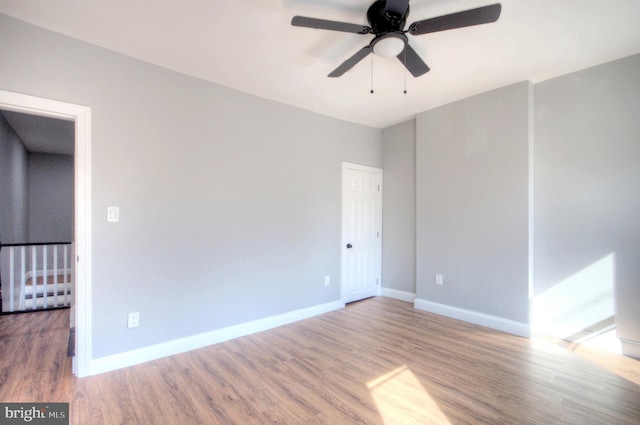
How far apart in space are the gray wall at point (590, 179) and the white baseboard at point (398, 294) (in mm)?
1664

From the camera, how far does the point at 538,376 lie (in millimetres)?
2385

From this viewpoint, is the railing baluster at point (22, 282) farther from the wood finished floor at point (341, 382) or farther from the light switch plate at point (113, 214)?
the light switch plate at point (113, 214)

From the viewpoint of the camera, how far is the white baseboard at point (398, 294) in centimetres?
449

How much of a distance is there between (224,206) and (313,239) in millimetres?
1343

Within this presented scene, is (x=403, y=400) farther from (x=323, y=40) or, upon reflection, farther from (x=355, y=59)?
(x=323, y=40)

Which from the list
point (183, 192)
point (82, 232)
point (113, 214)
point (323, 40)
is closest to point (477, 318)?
point (323, 40)

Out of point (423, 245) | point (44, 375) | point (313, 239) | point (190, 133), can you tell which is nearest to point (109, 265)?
point (44, 375)

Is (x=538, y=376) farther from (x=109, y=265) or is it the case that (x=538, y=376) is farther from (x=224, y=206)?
(x=109, y=265)

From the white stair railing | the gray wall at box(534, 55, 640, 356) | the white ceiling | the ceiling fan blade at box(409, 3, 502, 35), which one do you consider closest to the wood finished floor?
the gray wall at box(534, 55, 640, 356)

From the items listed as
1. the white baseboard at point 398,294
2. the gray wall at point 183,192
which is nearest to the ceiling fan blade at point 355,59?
the gray wall at point 183,192

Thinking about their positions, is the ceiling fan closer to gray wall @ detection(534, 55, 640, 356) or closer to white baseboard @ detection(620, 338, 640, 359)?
gray wall @ detection(534, 55, 640, 356)

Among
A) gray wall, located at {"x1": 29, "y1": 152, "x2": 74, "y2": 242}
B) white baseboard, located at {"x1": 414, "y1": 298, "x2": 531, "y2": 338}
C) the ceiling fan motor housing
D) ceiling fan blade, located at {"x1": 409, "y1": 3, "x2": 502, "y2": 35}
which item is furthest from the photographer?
gray wall, located at {"x1": 29, "y1": 152, "x2": 74, "y2": 242}

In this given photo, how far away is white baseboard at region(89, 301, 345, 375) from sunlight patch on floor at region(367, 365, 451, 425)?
1.57m

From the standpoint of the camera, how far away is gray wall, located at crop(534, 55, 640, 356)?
275 cm
